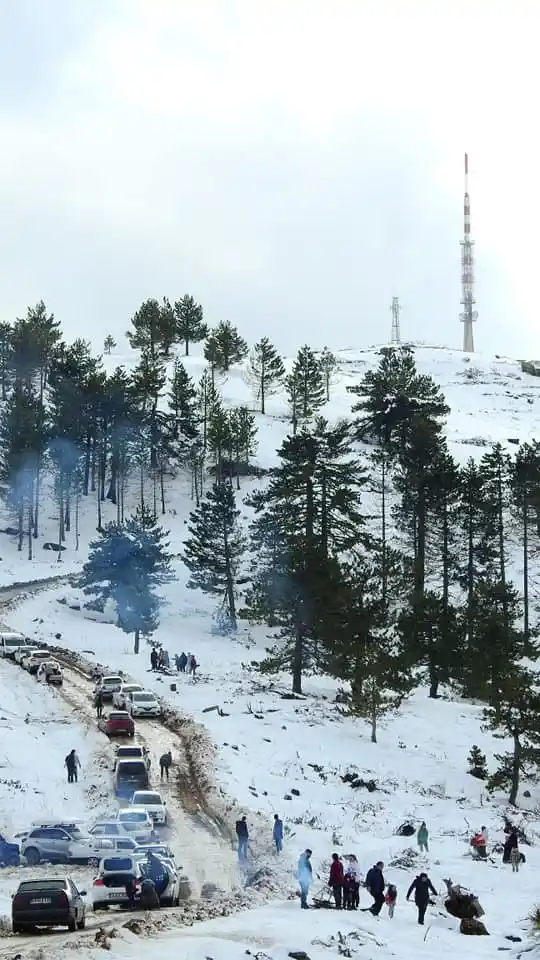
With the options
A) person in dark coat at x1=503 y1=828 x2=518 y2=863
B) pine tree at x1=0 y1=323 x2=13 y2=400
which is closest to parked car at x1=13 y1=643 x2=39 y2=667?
person in dark coat at x1=503 y1=828 x2=518 y2=863

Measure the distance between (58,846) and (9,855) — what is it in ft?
4.09

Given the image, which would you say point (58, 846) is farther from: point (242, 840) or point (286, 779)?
point (286, 779)

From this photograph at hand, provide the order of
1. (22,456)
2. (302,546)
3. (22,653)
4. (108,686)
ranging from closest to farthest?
(108,686), (302,546), (22,653), (22,456)

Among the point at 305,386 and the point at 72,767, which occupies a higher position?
the point at 305,386

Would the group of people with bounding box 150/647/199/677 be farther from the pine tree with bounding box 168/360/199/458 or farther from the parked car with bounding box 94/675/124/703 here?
the pine tree with bounding box 168/360/199/458

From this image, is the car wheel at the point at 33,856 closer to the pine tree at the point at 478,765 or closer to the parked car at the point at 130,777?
the parked car at the point at 130,777

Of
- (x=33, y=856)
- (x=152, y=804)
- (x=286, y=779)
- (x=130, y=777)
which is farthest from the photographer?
(x=286, y=779)

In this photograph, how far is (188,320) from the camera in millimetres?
120750

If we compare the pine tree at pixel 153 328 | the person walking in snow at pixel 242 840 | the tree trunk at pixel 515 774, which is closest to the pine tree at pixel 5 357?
the pine tree at pixel 153 328

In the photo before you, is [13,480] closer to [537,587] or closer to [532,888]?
[537,587]

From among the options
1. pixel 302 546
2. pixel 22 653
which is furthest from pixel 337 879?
pixel 22 653

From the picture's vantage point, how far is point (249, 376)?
411 feet

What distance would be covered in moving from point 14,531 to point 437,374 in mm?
90923

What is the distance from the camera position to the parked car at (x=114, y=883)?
840 inches
